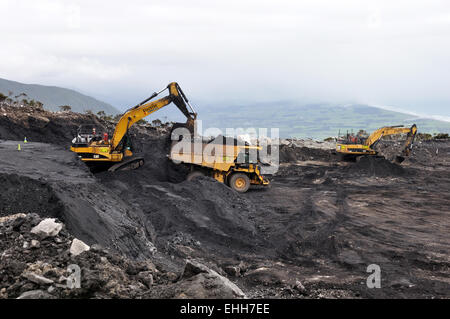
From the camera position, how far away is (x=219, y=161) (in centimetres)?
1588

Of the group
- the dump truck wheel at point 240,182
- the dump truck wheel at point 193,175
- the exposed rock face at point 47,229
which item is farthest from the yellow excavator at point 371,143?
the exposed rock face at point 47,229

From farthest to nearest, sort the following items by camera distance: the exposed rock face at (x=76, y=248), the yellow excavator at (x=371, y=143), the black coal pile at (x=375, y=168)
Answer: the yellow excavator at (x=371, y=143) → the black coal pile at (x=375, y=168) → the exposed rock face at (x=76, y=248)

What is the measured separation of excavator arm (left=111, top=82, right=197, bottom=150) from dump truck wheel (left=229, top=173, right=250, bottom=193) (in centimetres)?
302

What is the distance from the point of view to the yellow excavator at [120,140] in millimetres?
15242

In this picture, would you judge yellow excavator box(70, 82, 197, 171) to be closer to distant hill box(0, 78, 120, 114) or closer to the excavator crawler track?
the excavator crawler track

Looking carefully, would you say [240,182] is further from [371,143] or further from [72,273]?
[72,273]

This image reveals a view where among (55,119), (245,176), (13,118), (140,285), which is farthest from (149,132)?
(140,285)

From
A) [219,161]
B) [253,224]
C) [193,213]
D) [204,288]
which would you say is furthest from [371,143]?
[204,288]

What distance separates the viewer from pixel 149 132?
26.3 m

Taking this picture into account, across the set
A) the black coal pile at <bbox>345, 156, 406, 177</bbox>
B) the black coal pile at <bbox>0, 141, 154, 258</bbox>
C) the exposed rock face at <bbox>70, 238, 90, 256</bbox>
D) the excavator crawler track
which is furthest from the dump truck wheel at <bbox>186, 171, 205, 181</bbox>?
the black coal pile at <bbox>345, 156, 406, 177</bbox>

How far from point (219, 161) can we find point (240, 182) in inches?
51.7

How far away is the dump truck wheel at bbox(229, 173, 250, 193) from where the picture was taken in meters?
16.2

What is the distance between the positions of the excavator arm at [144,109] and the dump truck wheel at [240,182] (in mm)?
3024

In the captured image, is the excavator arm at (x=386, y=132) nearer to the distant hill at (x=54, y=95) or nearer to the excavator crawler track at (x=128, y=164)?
the excavator crawler track at (x=128, y=164)
